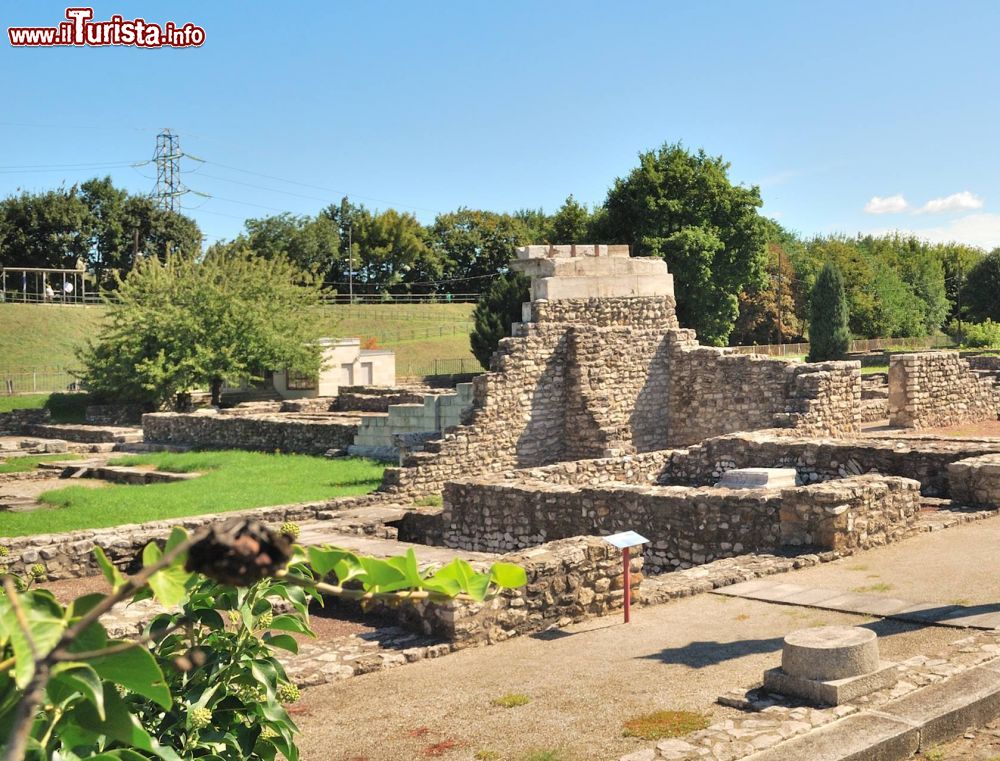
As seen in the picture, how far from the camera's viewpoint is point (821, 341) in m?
60.2

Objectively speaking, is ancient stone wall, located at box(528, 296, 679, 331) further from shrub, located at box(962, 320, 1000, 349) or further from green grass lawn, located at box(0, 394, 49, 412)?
shrub, located at box(962, 320, 1000, 349)

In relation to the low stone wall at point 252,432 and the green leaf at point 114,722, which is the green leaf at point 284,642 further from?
the low stone wall at point 252,432

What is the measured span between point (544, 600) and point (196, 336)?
30048 mm

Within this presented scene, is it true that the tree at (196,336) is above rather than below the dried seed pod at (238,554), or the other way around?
above

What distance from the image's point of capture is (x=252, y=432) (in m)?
28.9

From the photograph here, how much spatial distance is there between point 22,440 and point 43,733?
34.1 metres

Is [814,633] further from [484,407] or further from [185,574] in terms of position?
[484,407]

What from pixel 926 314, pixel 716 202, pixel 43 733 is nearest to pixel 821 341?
pixel 716 202

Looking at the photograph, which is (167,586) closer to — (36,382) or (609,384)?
(609,384)

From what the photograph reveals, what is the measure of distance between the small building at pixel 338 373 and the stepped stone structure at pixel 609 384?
19.9 metres

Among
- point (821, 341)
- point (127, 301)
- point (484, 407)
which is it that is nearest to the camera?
point (484, 407)

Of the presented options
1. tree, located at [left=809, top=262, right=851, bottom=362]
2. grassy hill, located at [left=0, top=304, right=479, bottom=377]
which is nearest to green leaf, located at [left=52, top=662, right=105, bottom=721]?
grassy hill, located at [left=0, top=304, right=479, bottom=377]

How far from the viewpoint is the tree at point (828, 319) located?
60125 mm

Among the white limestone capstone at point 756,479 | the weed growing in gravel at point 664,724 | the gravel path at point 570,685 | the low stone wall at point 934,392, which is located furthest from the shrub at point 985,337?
the weed growing in gravel at point 664,724
